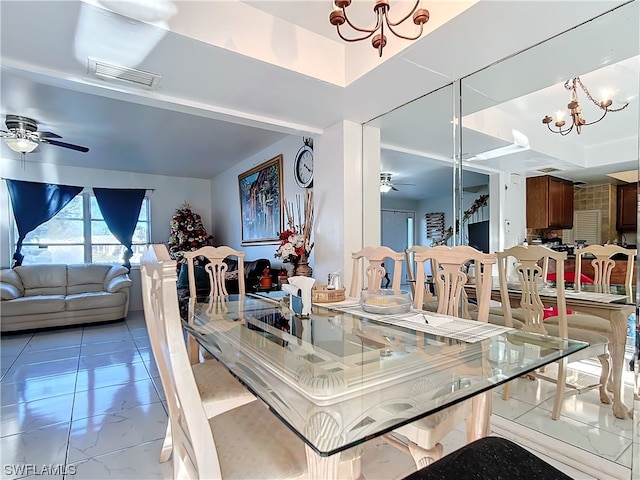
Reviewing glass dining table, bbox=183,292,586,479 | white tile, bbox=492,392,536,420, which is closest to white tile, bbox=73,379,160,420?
glass dining table, bbox=183,292,586,479

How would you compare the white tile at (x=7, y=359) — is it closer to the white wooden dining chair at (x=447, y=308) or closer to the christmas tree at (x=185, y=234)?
the christmas tree at (x=185, y=234)

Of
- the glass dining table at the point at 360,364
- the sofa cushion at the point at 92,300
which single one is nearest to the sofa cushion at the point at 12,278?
the sofa cushion at the point at 92,300

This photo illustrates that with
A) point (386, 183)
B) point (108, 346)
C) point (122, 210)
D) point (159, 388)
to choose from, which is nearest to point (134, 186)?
point (122, 210)

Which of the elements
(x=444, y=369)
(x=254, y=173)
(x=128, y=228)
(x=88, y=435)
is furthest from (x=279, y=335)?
(x=128, y=228)

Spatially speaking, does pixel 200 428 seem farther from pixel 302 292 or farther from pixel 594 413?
pixel 594 413

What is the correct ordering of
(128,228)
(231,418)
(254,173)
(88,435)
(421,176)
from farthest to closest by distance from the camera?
(128,228)
(254,173)
(421,176)
(88,435)
(231,418)

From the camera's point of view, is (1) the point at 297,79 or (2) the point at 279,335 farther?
(1) the point at 297,79

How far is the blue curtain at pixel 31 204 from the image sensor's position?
16.2 ft

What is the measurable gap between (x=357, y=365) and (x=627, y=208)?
1717mm

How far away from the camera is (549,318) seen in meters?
2.11

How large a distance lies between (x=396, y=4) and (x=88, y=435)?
310cm

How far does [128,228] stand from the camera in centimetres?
574

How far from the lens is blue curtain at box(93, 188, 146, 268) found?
5586mm

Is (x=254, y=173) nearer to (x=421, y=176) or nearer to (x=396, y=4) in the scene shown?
(x=421, y=176)
